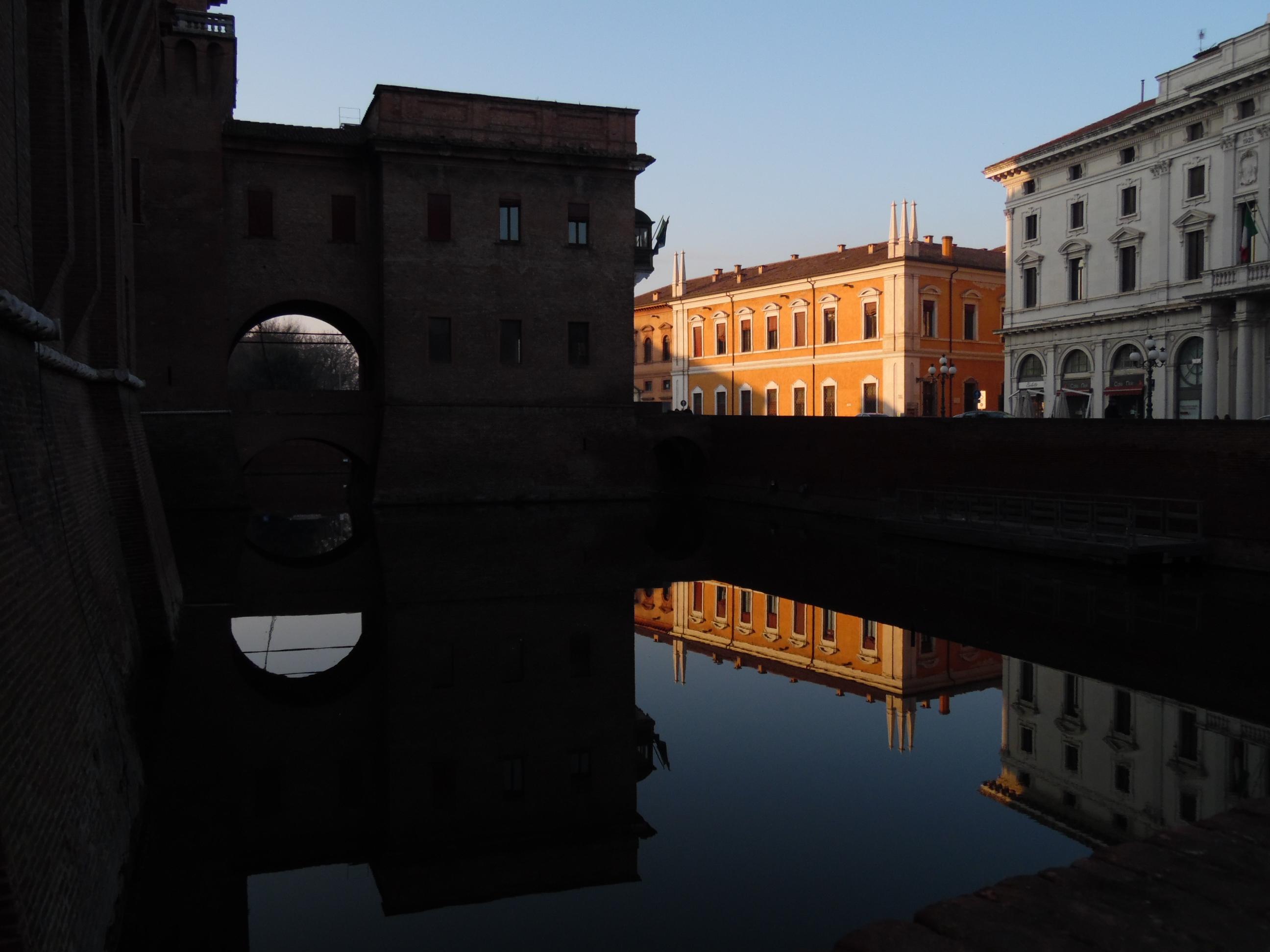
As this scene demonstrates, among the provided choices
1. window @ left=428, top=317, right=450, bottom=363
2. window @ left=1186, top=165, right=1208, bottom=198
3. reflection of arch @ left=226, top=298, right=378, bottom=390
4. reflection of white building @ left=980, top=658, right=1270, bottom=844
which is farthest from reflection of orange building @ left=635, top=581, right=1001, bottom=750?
window @ left=1186, top=165, right=1208, bottom=198

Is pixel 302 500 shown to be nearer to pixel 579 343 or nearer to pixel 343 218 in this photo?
pixel 343 218

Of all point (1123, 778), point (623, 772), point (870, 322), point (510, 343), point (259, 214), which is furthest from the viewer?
point (870, 322)

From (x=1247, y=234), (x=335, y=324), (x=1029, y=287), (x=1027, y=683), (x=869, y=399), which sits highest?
(x=1247, y=234)

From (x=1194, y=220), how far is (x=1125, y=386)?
6111mm

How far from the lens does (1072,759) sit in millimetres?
8375

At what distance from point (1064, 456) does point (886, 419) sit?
5.90 meters

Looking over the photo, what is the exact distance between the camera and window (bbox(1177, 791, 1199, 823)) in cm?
686

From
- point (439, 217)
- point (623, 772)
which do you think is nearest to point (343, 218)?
point (439, 217)

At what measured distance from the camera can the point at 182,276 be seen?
26.0 meters

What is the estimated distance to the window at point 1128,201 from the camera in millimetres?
37719

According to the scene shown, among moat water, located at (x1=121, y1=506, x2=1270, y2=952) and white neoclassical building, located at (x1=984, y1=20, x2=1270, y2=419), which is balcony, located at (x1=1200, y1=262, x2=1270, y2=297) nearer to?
Answer: white neoclassical building, located at (x1=984, y1=20, x2=1270, y2=419)

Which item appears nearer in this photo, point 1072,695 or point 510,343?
point 1072,695

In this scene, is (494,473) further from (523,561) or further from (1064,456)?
(1064,456)

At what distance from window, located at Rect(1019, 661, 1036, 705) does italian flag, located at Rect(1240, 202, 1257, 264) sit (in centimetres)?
2611
